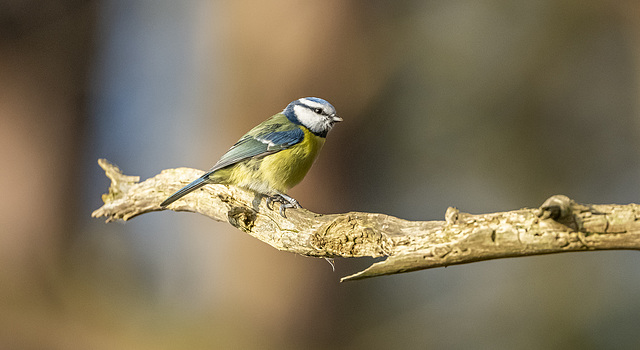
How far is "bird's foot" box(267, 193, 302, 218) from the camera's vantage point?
3.89 feet

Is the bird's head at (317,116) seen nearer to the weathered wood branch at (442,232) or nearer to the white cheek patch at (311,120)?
the white cheek patch at (311,120)

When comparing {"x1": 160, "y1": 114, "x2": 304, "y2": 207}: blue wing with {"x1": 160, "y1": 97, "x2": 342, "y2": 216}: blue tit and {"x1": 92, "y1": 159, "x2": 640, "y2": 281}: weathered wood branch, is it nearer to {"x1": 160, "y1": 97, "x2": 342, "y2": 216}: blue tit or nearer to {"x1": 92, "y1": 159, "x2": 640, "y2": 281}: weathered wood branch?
{"x1": 160, "y1": 97, "x2": 342, "y2": 216}: blue tit

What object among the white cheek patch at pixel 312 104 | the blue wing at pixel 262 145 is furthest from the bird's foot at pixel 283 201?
the white cheek patch at pixel 312 104

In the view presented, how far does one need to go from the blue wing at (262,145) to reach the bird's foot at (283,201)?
103 millimetres

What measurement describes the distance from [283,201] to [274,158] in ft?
0.34

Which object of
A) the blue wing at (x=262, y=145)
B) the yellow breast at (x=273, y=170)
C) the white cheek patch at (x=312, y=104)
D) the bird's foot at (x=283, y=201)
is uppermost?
the white cheek patch at (x=312, y=104)

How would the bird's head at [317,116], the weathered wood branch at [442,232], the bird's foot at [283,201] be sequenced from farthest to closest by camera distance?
the bird's head at [317,116]
the bird's foot at [283,201]
the weathered wood branch at [442,232]

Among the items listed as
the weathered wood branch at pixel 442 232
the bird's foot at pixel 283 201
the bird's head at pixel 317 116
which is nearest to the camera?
the weathered wood branch at pixel 442 232

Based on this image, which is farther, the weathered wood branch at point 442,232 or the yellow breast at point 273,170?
the yellow breast at point 273,170

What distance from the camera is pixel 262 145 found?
A: 1.25m

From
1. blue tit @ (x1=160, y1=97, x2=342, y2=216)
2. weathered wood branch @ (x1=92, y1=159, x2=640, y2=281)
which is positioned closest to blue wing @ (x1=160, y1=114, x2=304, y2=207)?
blue tit @ (x1=160, y1=97, x2=342, y2=216)

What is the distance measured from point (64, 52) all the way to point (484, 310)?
2786mm

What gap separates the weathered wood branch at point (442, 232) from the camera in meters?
0.76

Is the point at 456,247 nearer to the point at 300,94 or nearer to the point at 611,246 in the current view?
the point at 611,246
